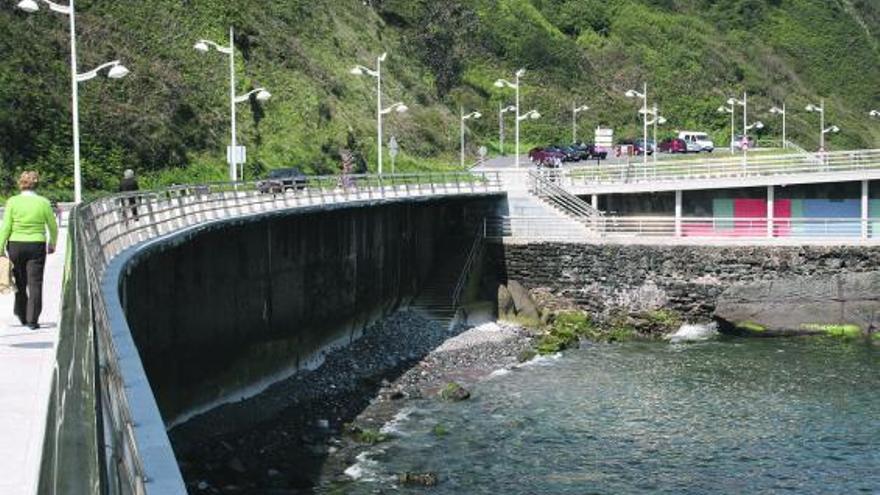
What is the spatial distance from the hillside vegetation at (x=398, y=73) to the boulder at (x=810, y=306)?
25268mm

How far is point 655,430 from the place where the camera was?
27719 mm

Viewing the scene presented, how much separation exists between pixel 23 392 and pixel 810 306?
37897 mm

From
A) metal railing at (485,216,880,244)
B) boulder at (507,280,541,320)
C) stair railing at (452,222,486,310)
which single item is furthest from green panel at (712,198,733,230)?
stair railing at (452,222,486,310)

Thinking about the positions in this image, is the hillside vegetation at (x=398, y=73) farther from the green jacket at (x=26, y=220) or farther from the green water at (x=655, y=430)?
the green jacket at (x=26, y=220)

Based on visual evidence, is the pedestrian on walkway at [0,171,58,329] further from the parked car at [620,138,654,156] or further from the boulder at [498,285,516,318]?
the parked car at [620,138,654,156]

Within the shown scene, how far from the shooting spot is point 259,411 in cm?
2789

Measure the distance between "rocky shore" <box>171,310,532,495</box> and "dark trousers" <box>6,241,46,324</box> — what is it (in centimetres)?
841

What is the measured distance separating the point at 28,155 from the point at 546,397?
25051 mm

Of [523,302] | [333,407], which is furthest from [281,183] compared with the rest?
[523,302]

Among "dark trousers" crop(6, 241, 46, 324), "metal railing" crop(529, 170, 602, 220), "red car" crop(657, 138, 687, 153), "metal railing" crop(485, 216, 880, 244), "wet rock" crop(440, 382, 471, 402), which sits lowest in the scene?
"wet rock" crop(440, 382, 471, 402)

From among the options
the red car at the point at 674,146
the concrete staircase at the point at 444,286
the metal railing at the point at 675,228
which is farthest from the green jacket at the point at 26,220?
the red car at the point at 674,146

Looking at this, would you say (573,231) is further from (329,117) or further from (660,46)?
(660,46)

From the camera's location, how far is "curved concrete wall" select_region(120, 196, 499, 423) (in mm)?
23969

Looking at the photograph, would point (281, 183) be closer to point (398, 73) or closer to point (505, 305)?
point (505, 305)
